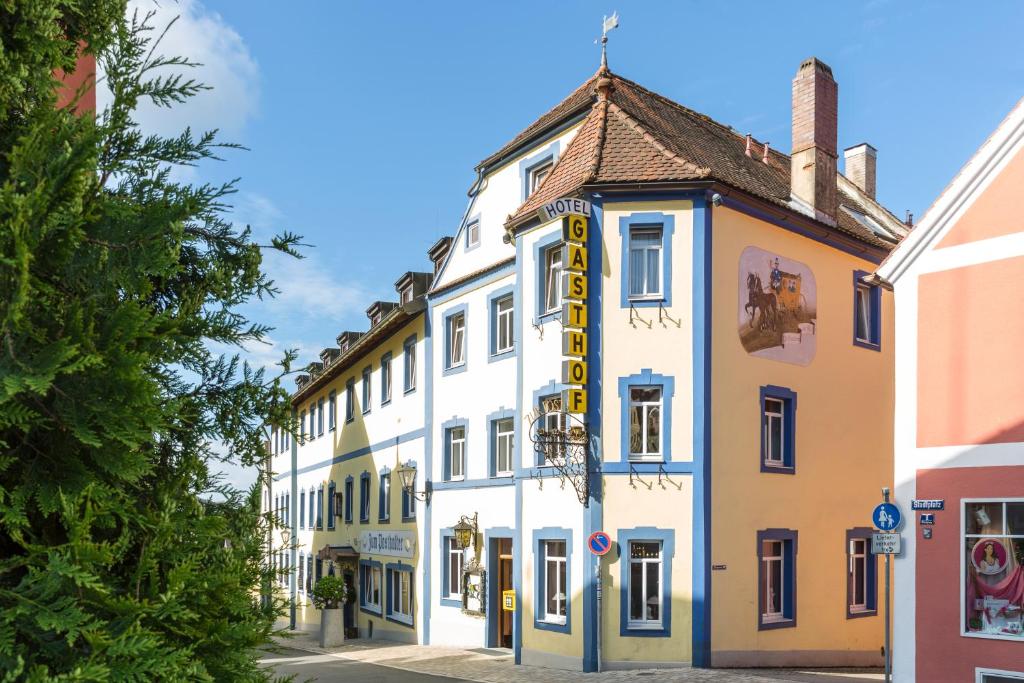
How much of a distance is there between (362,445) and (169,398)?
2912 centimetres

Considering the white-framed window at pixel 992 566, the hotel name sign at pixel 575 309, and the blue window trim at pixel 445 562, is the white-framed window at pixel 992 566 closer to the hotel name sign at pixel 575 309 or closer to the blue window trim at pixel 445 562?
the hotel name sign at pixel 575 309

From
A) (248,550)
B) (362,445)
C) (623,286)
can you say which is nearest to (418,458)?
(362,445)

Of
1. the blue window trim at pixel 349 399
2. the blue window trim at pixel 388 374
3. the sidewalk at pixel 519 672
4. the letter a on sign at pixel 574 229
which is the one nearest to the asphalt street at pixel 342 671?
the sidewalk at pixel 519 672

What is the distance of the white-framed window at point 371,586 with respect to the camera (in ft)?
103

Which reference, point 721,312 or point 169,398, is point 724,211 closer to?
point 721,312

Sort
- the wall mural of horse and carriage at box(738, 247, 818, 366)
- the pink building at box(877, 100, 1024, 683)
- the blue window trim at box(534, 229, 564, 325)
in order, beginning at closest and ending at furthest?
1. the pink building at box(877, 100, 1024, 683)
2. the wall mural of horse and carriage at box(738, 247, 818, 366)
3. the blue window trim at box(534, 229, 564, 325)

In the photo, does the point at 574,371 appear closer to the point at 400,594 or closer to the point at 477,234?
the point at 477,234

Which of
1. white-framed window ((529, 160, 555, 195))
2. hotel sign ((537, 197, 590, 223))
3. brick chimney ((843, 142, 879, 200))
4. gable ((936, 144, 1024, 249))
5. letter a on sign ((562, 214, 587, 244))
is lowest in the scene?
gable ((936, 144, 1024, 249))

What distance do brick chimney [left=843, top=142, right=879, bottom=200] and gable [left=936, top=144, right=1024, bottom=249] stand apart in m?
17.6

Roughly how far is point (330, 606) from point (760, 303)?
50.0 feet

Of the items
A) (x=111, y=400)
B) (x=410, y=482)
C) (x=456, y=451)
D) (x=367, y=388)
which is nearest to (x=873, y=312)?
(x=456, y=451)

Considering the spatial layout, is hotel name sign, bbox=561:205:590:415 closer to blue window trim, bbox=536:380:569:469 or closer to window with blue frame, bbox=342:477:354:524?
blue window trim, bbox=536:380:569:469

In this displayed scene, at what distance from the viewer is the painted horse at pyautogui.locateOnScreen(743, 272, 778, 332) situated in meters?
20.4

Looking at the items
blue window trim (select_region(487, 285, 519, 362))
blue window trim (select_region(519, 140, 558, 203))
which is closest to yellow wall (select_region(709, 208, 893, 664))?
blue window trim (select_region(519, 140, 558, 203))
